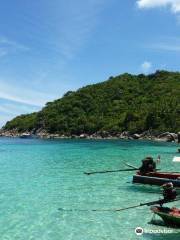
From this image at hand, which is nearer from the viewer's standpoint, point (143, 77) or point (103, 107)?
point (103, 107)

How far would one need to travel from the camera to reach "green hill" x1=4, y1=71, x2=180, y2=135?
118 metres

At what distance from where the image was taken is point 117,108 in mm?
150750

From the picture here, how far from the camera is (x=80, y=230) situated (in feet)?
57.4

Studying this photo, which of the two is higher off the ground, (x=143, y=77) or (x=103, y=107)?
(x=143, y=77)

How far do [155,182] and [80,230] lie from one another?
932cm

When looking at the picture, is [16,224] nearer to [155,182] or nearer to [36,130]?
[155,182]

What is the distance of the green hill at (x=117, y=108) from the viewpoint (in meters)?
118

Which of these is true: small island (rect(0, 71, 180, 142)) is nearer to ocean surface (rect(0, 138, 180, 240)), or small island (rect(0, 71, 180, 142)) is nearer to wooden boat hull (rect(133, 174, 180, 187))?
ocean surface (rect(0, 138, 180, 240))

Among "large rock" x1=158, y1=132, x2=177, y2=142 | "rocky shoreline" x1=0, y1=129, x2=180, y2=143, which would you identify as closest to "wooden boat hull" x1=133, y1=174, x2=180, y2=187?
"rocky shoreline" x1=0, y1=129, x2=180, y2=143

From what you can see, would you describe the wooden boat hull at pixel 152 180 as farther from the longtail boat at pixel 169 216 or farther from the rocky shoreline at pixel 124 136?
the rocky shoreline at pixel 124 136

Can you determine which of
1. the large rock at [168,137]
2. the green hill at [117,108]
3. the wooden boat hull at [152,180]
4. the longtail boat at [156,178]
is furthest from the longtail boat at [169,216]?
the green hill at [117,108]

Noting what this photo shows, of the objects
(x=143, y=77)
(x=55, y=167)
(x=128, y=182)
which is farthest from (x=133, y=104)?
(x=128, y=182)

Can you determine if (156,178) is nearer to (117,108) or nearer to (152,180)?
(152,180)

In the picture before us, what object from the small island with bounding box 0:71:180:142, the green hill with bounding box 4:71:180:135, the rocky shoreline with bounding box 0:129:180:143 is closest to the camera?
the rocky shoreline with bounding box 0:129:180:143
